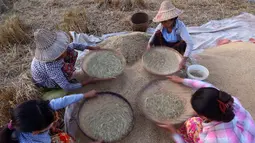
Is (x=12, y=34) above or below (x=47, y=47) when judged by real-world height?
below

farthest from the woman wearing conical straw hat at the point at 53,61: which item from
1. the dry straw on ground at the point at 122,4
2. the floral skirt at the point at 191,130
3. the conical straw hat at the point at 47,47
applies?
the dry straw on ground at the point at 122,4

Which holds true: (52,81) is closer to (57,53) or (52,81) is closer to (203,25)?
(57,53)

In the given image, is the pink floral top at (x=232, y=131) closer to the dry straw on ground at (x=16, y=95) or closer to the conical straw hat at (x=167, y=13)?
the conical straw hat at (x=167, y=13)

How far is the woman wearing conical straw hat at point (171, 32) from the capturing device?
282 cm

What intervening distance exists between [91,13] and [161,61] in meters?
1.93

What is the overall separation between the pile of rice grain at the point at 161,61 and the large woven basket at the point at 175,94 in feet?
0.52

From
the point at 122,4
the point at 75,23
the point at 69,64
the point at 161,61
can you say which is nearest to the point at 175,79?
the point at 161,61

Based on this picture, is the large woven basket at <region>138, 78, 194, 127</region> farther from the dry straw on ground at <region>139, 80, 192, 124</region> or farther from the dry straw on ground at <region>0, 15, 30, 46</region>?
the dry straw on ground at <region>0, 15, 30, 46</region>

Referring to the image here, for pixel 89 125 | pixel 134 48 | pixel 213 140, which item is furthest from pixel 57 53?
pixel 213 140

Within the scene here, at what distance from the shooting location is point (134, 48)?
3336mm

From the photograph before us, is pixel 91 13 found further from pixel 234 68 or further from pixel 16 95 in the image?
pixel 234 68

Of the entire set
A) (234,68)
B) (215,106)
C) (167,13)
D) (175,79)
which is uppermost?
(167,13)

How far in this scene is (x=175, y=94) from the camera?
2.68 m

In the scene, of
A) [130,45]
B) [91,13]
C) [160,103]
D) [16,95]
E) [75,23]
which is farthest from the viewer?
[91,13]
